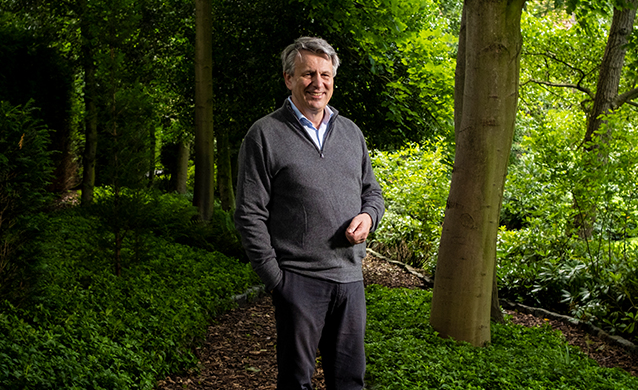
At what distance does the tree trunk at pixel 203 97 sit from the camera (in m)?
9.33

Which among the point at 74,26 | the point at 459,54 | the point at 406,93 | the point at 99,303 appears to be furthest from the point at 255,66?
the point at 99,303

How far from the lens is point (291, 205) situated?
263 cm

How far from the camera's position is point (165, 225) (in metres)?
9.13

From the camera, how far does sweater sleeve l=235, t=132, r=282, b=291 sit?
2535 mm

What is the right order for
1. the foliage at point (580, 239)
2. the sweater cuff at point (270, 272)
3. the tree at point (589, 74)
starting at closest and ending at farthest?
the sweater cuff at point (270, 272) < the foliage at point (580, 239) < the tree at point (589, 74)

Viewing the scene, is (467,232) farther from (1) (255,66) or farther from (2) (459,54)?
(1) (255,66)

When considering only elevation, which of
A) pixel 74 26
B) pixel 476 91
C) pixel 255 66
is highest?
pixel 74 26

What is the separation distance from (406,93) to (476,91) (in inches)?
215

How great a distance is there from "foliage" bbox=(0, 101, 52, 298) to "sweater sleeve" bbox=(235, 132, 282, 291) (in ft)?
8.43

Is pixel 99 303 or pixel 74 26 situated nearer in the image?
pixel 99 303

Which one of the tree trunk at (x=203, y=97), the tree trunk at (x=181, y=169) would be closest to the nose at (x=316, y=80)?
the tree trunk at (x=203, y=97)

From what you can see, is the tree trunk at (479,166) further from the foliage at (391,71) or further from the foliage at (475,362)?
the foliage at (391,71)

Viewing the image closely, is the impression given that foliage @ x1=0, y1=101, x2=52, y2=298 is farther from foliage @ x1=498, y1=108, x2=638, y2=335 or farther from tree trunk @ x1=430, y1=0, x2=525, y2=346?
foliage @ x1=498, y1=108, x2=638, y2=335

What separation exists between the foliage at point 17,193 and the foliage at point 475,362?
9.36 feet
